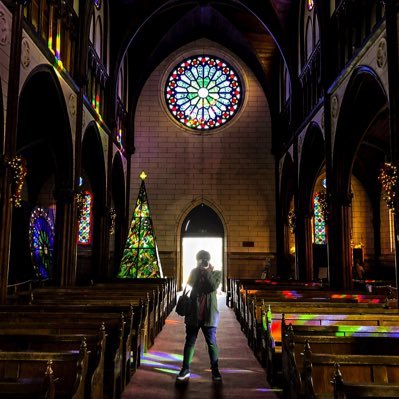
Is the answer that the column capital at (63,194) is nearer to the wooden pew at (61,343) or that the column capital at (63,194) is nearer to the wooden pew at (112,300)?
the wooden pew at (112,300)

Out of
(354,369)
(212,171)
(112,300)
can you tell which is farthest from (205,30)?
(354,369)

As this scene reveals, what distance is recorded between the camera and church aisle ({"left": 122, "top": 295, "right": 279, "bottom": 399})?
16.6ft

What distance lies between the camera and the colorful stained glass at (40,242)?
1454 centimetres

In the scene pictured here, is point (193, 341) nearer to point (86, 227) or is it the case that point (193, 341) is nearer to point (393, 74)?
point (393, 74)

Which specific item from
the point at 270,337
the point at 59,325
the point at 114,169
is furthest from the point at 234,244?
the point at 59,325

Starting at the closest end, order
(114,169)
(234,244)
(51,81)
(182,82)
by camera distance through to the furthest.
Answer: (51,81) < (114,169) < (234,244) < (182,82)

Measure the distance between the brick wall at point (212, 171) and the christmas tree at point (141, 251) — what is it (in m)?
3.60

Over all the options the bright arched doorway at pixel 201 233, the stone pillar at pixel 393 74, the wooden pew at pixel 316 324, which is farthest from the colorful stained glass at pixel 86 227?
the wooden pew at pixel 316 324

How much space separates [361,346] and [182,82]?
1787 cm

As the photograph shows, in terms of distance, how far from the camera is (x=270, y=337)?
5629mm

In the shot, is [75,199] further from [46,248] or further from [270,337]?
[270,337]

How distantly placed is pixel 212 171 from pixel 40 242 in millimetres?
7882

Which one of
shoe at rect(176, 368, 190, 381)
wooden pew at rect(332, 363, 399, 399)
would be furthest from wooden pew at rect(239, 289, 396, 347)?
wooden pew at rect(332, 363, 399, 399)

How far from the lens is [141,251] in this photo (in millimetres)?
15555
